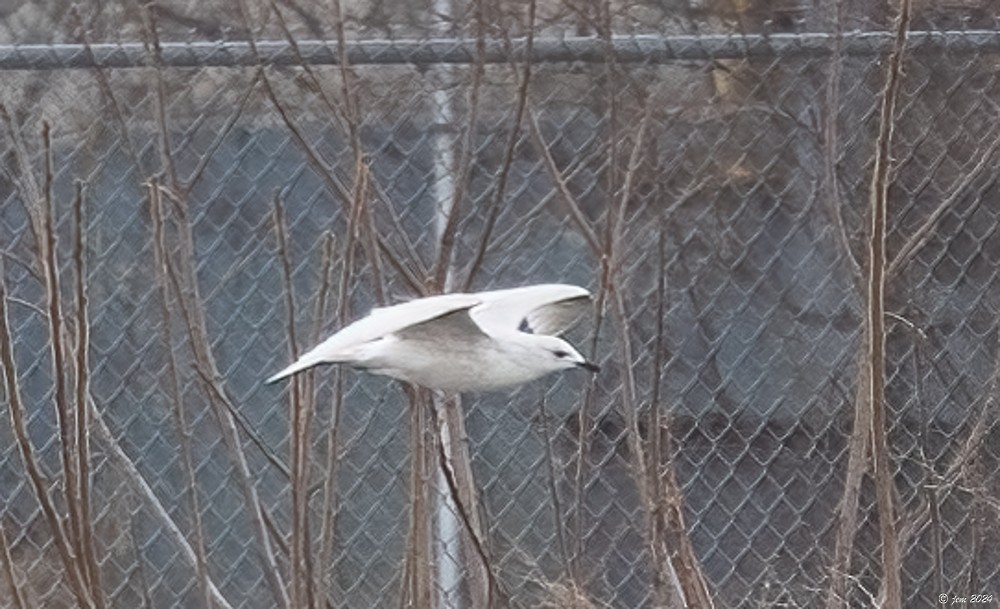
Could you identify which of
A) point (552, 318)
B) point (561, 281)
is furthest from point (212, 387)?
point (561, 281)

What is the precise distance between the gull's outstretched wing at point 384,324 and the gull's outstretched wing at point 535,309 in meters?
0.23

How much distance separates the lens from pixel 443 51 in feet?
10.6

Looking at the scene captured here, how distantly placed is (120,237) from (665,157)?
3.13ft

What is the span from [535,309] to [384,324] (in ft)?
1.61

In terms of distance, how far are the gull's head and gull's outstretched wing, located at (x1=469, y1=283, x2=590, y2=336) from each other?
2.0 inches

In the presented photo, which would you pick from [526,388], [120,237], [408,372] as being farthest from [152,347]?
[408,372]

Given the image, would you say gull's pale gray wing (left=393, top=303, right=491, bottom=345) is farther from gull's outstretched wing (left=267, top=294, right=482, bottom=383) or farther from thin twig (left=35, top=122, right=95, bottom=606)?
thin twig (left=35, top=122, right=95, bottom=606)

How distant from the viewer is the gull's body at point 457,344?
170 centimetres

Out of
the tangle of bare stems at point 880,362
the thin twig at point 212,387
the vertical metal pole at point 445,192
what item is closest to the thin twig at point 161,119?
the thin twig at point 212,387

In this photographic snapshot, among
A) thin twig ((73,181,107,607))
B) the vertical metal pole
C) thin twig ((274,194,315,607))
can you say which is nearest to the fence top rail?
the vertical metal pole

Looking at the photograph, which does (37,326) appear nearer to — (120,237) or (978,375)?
(120,237)

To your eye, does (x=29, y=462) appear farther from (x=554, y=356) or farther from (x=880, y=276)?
(x=880, y=276)

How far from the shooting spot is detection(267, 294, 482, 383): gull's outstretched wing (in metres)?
1.65

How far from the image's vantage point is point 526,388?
3625 mm
